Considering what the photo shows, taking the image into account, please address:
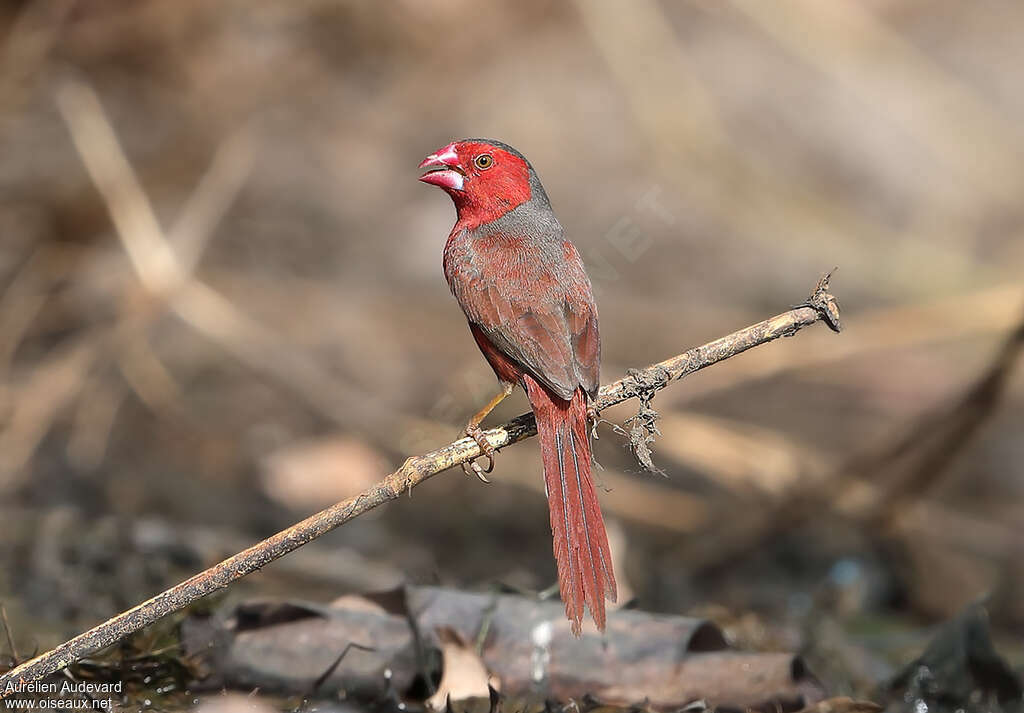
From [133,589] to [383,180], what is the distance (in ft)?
16.7

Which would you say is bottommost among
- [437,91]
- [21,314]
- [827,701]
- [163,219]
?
[827,701]

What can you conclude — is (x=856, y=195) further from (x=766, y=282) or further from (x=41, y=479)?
(x=41, y=479)

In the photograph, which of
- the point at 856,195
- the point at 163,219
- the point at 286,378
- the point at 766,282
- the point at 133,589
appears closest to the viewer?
the point at 133,589

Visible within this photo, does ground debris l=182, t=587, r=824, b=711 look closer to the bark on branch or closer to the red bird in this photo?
the red bird

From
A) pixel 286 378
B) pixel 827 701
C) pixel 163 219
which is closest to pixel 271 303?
pixel 163 219

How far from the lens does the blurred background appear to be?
16.4ft

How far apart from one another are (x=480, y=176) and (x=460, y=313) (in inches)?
150

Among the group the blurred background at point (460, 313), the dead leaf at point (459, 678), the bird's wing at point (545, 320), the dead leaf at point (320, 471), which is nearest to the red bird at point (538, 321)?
the bird's wing at point (545, 320)

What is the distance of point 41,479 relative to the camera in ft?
17.6

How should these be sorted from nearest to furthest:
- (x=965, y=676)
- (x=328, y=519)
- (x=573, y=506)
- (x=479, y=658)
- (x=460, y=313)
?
1. (x=328, y=519)
2. (x=573, y=506)
3. (x=479, y=658)
4. (x=965, y=676)
5. (x=460, y=313)

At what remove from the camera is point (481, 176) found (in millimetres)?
3613

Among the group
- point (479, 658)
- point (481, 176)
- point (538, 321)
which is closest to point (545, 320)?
point (538, 321)

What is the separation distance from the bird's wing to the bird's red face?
37cm

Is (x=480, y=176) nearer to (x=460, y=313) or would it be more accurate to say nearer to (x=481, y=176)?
(x=481, y=176)
